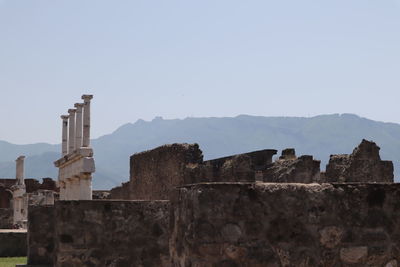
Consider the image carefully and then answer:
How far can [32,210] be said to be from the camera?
1138 cm

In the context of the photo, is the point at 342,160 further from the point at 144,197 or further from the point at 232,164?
the point at 144,197

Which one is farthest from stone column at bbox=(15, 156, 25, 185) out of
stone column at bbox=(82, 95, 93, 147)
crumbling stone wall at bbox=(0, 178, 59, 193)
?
crumbling stone wall at bbox=(0, 178, 59, 193)

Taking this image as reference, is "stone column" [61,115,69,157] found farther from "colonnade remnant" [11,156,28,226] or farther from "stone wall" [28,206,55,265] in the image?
"stone wall" [28,206,55,265]

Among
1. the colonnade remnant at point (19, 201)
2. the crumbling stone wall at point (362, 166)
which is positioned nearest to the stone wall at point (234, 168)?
the crumbling stone wall at point (362, 166)

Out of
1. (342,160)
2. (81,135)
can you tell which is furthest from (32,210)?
(81,135)

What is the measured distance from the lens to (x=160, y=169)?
21875 mm

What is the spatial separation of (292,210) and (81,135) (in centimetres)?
1946

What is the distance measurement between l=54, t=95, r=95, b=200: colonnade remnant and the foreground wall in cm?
1597

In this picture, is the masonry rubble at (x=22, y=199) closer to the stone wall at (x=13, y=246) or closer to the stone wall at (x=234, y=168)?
the stone wall at (x=13, y=246)

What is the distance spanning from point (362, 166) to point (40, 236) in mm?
7154

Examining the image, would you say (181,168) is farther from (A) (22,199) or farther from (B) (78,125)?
(A) (22,199)

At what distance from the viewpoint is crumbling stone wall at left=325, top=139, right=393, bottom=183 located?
51.0 feet

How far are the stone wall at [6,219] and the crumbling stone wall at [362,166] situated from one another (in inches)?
759

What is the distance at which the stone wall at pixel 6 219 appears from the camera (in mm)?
31769
